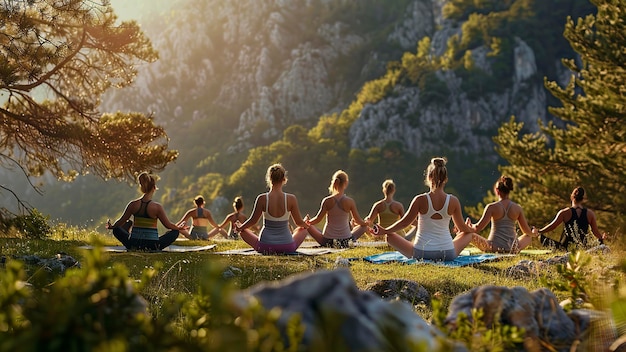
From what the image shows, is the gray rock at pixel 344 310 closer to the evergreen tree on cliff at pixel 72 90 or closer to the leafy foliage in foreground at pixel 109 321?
the leafy foliage in foreground at pixel 109 321

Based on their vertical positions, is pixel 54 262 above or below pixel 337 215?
below

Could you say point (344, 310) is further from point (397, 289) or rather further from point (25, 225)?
point (25, 225)

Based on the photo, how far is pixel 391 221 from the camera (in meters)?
13.9

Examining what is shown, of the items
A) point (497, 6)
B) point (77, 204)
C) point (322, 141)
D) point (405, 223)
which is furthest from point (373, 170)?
point (405, 223)

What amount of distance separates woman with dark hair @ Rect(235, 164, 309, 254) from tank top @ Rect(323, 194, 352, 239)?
1.61 m

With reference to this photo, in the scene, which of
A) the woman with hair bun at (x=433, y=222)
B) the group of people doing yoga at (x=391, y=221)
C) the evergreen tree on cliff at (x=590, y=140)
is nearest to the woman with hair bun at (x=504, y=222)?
the group of people doing yoga at (x=391, y=221)

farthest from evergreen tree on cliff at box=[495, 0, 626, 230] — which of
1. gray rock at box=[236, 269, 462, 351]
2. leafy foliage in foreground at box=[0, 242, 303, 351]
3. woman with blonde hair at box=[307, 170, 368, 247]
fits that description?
leafy foliage in foreground at box=[0, 242, 303, 351]

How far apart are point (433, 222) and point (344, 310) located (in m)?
8.35

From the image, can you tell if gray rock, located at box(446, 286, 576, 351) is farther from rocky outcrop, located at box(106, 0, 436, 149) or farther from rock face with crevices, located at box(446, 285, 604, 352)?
A: rocky outcrop, located at box(106, 0, 436, 149)

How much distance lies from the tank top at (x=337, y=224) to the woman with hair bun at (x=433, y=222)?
2751mm

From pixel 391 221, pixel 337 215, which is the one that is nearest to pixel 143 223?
pixel 337 215

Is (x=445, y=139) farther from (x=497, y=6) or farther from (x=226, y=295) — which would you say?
(x=226, y=295)

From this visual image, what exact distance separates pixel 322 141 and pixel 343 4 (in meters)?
45.6

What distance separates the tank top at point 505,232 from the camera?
11830mm
